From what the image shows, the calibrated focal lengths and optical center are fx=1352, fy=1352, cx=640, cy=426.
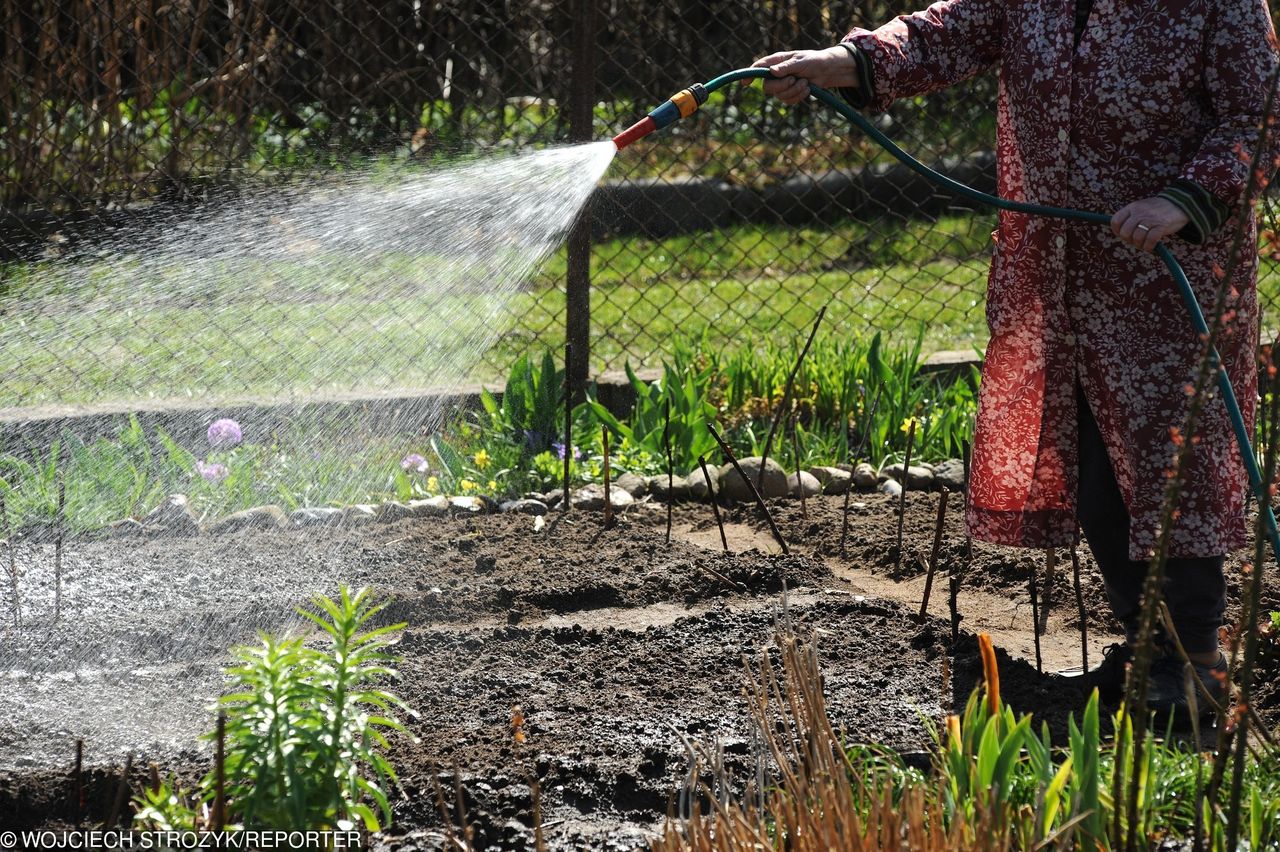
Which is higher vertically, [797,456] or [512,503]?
[797,456]

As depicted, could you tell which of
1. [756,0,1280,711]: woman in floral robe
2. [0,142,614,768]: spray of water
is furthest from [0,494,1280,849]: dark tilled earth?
[756,0,1280,711]: woman in floral robe

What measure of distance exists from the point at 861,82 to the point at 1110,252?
613 mm

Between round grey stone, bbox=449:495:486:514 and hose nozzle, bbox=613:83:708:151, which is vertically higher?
hose nozzle, bbox=613:83:708:151

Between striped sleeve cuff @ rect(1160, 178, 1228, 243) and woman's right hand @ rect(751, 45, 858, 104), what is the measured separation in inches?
27.6

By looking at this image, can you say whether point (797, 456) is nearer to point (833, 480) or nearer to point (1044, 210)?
point (833, 480)

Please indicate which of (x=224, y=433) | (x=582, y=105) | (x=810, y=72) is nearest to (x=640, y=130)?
(x=810, y=72)

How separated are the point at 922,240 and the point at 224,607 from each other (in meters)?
5.21

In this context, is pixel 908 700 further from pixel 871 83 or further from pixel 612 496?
pixel 612 496

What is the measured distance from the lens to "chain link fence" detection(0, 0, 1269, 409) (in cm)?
481

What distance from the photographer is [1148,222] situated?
7.77 feet

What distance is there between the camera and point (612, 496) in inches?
161

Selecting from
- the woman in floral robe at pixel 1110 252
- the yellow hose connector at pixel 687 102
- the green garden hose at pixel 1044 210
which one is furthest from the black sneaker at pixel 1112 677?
the yellow hose connector at pixel 687 102

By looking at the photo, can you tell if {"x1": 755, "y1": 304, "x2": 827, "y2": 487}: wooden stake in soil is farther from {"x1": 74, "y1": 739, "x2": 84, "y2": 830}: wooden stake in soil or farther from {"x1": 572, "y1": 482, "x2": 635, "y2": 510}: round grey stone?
{"x1": 74, "y1": 739, "x2": 84, "y2": 830}: wooden stake in soil

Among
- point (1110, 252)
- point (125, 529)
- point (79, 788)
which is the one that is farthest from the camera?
point (125, 529)
